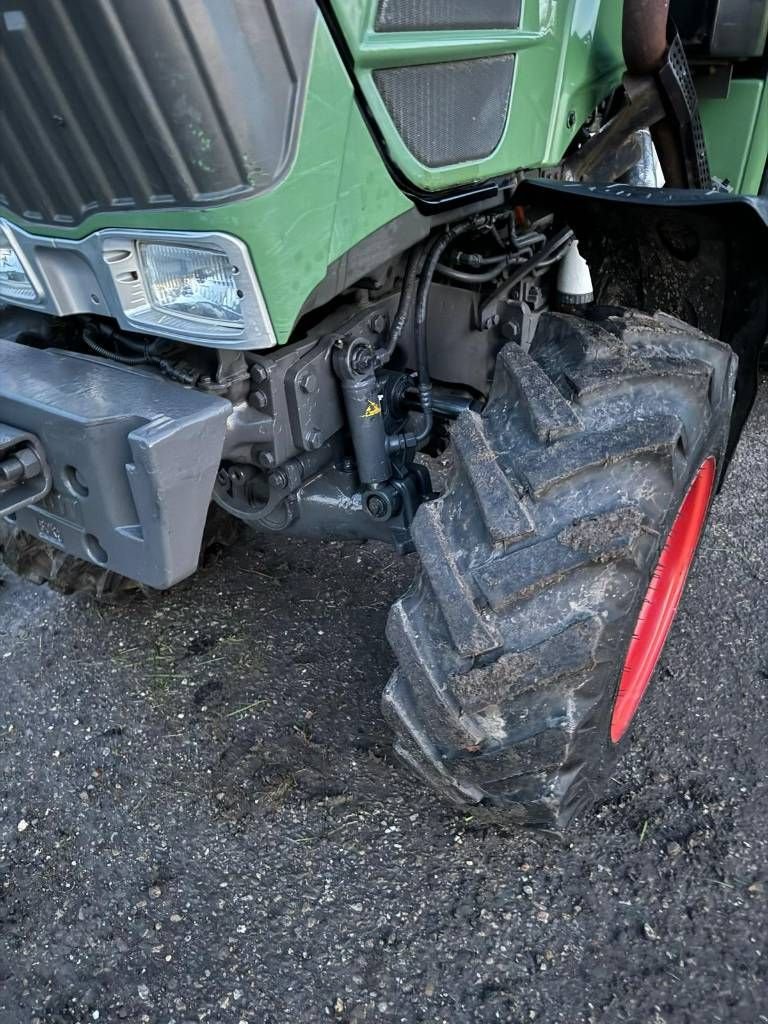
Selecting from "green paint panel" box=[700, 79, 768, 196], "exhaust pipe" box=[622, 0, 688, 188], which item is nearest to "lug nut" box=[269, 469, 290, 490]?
"exhaust pipe" box=[622, 0, 688, 188]

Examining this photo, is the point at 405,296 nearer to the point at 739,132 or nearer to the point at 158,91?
the point at 158,91

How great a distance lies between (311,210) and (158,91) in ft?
0.98

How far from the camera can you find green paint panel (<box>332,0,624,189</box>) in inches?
58.9

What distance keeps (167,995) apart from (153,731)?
0.76 metres

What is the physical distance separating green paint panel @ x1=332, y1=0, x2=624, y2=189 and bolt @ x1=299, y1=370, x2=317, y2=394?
460mm

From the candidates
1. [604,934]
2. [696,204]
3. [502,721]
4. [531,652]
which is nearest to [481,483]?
[531,652]

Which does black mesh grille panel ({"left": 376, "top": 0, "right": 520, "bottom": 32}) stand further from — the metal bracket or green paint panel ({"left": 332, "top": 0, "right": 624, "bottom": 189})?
the metal bracket

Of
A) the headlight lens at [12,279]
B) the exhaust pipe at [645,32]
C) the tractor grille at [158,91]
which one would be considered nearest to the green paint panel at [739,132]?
the exhaust pipe at [645,32]

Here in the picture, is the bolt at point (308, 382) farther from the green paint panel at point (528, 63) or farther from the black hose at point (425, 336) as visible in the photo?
the green paint panel at point (528, 63)

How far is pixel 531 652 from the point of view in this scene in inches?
61.5

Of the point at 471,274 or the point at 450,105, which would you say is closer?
the point at 450,105

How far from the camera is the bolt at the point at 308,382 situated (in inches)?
74.7

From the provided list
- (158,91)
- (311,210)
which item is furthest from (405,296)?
(158,91)

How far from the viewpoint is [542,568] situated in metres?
1.56
